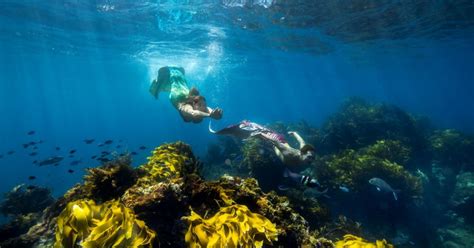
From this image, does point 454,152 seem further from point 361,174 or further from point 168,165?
point 168,165

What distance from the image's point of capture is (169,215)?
395cm

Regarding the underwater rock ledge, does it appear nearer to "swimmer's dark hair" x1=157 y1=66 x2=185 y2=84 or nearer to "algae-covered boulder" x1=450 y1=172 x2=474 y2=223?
"swimmer's dark hair" x1=157 y1=66 x2=185 y2=84

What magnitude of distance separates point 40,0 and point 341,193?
22778 millimetres

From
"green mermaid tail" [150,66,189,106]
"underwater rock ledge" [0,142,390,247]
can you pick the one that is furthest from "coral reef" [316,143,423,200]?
"underwater rock ledge" [0,142,390,247]

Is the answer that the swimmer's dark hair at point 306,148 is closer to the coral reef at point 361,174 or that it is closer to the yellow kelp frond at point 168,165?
the yellow kelp frond at point 168,165

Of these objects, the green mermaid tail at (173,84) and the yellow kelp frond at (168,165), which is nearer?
the yellow kelp frond at (168,165)

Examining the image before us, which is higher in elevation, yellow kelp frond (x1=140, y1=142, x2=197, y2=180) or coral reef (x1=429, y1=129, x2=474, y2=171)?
yellow kelp frond (x1=140, y1=142, x2=197, y2=180)

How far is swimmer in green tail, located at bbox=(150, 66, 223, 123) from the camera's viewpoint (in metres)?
8.97

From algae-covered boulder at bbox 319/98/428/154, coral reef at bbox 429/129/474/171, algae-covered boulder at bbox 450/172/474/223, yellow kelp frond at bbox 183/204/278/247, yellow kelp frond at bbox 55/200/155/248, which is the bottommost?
algae-covered boulder at bbox 450/172/474/223

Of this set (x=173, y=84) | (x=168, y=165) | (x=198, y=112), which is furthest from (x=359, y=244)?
(x=173, y=84)

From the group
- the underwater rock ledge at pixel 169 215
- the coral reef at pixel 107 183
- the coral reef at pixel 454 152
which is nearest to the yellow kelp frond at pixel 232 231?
the underwater rock ledge at pixel 169 215

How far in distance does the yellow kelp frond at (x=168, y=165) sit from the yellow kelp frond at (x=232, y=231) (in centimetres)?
194

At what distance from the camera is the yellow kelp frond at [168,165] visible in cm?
538

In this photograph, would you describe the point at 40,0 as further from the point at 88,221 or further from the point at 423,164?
the point at 423,164
